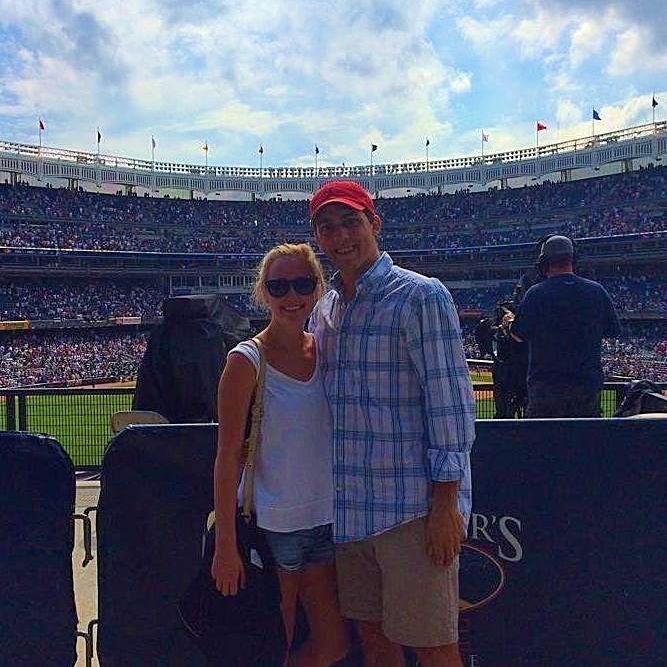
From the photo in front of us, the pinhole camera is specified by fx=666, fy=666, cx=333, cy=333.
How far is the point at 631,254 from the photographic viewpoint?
4216 centimetres

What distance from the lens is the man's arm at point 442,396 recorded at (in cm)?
223

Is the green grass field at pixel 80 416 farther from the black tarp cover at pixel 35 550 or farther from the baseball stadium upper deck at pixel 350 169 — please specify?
the baseball stadium upper deck at pixel 350 169

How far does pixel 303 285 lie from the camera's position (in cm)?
249

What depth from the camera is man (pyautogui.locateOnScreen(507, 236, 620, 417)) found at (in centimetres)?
384

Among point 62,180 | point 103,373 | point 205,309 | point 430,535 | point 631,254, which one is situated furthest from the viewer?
point 62,180

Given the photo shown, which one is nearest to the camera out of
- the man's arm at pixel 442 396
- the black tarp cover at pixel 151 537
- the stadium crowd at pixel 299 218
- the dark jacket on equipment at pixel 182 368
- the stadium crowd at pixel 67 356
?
the man's arm at pixel 442 396

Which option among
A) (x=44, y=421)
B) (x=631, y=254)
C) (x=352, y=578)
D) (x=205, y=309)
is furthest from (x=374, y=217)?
(x=631, y=254)

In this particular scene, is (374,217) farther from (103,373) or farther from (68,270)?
(68,270)

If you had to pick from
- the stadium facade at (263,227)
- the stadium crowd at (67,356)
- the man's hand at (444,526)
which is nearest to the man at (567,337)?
the man's hand at (444,526)

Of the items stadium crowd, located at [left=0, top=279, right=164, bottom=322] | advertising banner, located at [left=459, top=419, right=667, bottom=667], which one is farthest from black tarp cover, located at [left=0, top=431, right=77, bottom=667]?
stadium crowd, located at [left=0, top=279, right=164, bottom=322]

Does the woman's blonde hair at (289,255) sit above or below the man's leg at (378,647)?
above

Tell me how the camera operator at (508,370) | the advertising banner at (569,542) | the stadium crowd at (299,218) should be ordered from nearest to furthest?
the advertising banner at (569,542) < the camera operator at (508,370) < the stadium crowd at (299,218)

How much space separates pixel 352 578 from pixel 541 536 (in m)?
0.86

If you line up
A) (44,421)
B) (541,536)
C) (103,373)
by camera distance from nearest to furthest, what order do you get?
(541,536), (44,421), (103,373)
